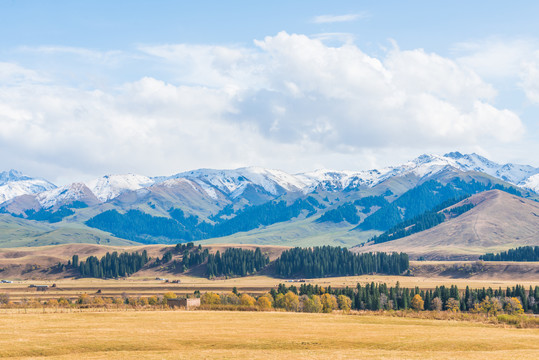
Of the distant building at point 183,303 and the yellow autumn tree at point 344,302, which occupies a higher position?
the distant building at point 183,303

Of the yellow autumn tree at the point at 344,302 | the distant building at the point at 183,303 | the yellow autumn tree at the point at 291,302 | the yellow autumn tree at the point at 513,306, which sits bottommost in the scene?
the yellow autumn tree at the point at 513,306

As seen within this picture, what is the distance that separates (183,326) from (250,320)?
14010mm

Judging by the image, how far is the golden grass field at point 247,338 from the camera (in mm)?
68125

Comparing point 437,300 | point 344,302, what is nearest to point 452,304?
point 437,300

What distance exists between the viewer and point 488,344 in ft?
244

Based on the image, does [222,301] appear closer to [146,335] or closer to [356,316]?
[356,316]

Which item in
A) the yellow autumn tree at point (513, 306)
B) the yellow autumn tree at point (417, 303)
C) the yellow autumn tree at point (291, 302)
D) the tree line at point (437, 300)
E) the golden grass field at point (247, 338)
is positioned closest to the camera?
the golden grass field at point (247, 338)

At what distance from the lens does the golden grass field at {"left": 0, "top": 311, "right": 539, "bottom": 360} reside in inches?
2682

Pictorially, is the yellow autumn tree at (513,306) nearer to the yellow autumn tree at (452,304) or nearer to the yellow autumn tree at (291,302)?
the yellow autumn tree at (452,304)

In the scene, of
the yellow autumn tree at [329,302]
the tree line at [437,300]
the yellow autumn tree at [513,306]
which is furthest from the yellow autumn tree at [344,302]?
the yellow autumn tree at [513,306]

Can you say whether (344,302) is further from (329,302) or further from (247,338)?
(247,338)

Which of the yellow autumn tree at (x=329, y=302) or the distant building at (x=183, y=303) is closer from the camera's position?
the distant building at (x=183, y=303)

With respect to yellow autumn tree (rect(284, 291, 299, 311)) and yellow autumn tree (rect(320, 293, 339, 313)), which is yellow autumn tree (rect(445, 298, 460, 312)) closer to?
yellow autumn tree (rect(320, 293, 339, 313))

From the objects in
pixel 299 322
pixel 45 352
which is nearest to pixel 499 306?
pixel 299 322
